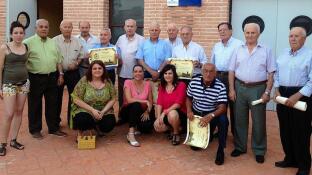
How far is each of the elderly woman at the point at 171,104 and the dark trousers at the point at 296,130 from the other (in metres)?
1.48

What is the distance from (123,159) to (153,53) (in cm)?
183

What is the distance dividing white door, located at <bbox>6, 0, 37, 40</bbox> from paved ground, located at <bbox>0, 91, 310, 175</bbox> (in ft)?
14.1

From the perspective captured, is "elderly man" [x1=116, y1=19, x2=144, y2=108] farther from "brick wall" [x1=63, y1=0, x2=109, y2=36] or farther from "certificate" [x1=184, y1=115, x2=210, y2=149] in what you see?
"brick wall" [x1=63, y1=0, x2=109, y2=36]

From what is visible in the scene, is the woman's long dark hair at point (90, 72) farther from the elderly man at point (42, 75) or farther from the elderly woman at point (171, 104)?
the elderly woman at point (171, 104)

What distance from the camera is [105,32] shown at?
665cm

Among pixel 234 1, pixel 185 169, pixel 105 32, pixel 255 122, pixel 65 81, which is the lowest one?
pixel 185 169

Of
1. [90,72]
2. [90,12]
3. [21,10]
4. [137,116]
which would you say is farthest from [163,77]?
[21,10]

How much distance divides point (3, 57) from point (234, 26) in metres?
4.94

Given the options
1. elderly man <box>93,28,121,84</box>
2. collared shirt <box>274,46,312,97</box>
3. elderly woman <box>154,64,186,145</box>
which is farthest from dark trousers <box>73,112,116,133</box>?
collared shirt <box>274,46,312,97</box>

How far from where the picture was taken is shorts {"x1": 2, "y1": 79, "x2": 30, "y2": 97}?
18.2 ft

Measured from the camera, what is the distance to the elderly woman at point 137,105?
6.21 metres

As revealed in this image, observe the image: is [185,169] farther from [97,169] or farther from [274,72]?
[274,72]

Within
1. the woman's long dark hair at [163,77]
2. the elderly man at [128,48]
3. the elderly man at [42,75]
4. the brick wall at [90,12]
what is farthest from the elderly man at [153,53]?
the brick wall at [90,12]

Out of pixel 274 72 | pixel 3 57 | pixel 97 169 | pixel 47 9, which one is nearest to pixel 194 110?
pixel 274 72
